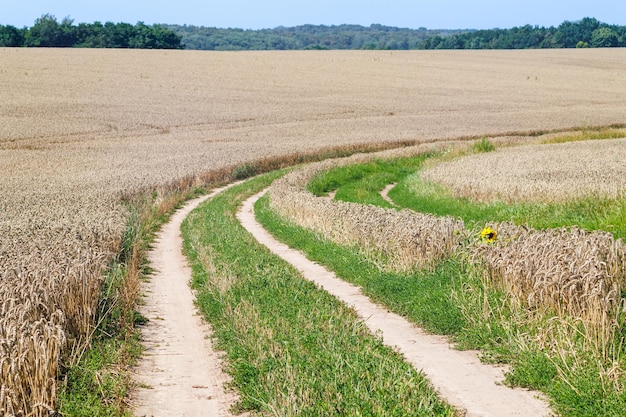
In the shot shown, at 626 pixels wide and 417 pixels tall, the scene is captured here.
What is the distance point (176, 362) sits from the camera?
11078 mm

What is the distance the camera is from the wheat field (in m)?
11.1

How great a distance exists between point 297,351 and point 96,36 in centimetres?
13444

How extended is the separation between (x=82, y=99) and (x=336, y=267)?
57.9 m

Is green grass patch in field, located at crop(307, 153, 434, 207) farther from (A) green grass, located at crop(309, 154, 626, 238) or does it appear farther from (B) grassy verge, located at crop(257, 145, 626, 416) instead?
(B) grassy verge, located at crop(257, 145, 626, 416)

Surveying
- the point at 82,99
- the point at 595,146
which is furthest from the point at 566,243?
the point at 82,99

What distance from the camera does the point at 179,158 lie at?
4722cm

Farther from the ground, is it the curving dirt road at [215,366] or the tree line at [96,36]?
the tree line at [96,36]

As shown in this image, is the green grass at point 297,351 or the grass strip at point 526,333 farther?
the grass strip at point 526,333

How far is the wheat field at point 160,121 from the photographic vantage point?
11.1m

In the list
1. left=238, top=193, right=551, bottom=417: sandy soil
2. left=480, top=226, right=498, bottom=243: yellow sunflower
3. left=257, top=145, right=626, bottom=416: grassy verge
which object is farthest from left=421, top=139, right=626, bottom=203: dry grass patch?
left=238, top=193, right=551, bottom=417: sandy soil

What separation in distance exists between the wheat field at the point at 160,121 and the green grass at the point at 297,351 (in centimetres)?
210

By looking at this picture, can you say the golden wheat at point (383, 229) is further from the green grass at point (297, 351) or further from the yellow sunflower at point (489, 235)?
the green grass at point (297, 351)

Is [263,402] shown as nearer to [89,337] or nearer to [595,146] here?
[89,337]

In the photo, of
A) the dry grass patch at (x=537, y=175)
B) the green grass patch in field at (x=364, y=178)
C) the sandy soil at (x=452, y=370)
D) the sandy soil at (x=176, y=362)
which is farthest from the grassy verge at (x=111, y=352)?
the green grass patch in field at (x=364, y=178)
